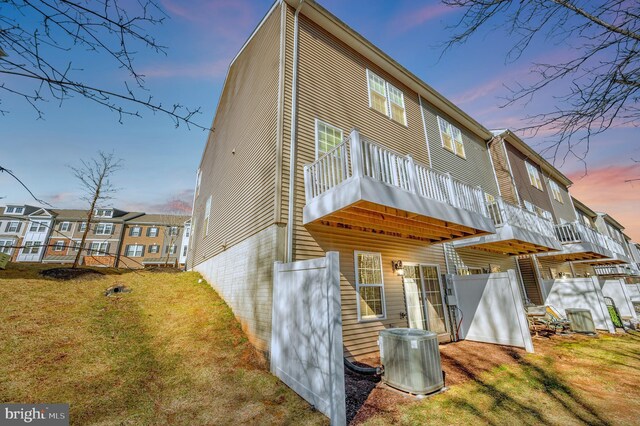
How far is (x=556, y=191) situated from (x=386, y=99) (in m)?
19.4

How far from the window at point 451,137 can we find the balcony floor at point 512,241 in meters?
4.84

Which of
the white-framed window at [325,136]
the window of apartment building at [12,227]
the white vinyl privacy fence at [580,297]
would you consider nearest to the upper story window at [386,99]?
the white-framed window at [325,136]

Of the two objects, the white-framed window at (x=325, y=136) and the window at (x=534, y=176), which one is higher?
the window at (x=534, y=176)

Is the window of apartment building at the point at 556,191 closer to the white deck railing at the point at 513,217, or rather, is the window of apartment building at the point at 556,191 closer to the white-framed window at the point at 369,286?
the white deck railing at the point at 513,217

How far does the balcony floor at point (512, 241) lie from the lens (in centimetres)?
886

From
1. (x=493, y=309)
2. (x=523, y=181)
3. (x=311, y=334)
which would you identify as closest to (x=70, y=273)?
(x=311, y=334)

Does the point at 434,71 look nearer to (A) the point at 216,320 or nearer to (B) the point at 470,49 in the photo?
(B) the point at 470,49

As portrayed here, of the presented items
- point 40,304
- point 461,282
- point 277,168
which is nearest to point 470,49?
point 277,168

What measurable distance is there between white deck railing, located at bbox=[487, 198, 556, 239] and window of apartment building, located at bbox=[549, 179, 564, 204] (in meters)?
12.2

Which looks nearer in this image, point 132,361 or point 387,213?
point 132,361

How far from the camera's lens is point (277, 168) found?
6246 mm

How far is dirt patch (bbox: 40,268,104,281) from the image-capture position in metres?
9.03

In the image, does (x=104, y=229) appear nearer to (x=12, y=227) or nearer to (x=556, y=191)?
(x=12, y=227)

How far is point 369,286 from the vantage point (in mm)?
6961
